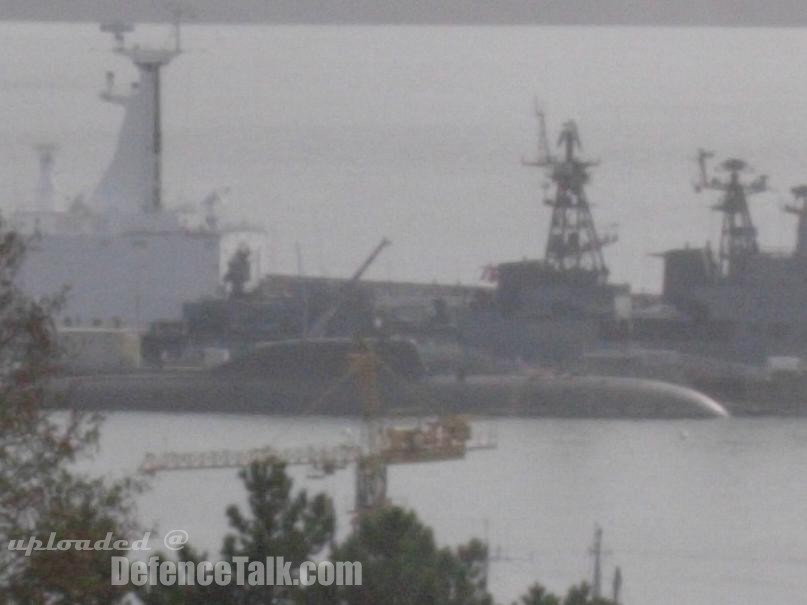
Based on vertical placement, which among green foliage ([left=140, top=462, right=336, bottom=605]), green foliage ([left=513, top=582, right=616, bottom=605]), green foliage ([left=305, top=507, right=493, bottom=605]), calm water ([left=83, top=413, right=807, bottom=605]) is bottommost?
calm water ([left=83, top=413, right=807, bottom=605])

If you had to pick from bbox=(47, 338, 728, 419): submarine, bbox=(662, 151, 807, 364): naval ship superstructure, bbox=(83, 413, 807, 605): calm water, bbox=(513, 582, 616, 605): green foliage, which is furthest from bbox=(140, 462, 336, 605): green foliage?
bbox=(662, 151, 807, 364): naval ship superstructure

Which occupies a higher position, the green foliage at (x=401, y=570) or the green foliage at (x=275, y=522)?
the green foliage at (x=275, y=522)

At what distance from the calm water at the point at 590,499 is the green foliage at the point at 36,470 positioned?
475cm

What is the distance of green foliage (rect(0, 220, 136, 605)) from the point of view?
9.57ft

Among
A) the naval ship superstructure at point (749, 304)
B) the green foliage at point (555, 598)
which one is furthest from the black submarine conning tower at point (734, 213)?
the green foliage at point (555, 598)

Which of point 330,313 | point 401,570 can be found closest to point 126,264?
point 330,313

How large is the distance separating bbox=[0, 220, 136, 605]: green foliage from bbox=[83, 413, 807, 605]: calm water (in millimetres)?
4746

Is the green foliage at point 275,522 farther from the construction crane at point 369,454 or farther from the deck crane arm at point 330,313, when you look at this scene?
the deck crane arm at point 330,313

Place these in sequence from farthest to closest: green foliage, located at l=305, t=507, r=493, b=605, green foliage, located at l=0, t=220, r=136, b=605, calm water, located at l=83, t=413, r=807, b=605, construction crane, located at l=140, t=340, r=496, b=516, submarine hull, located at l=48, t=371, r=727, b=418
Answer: submarine hull, located at l=48, t=371, r=727, b=418 → construction crane, located at l=140, t=340, r=496, b=516 → calm water, located at l=83, t=413, r=807, b=605 → green foliage, located at l=305, t=507, r=493, b=605 → green foliage, located at l=0, t=220, r=136, b=605

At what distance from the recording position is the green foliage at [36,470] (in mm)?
2916

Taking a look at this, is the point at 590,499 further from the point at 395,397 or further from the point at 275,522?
the point at 275,522

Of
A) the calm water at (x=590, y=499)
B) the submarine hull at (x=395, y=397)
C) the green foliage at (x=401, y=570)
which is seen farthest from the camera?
the submarine hull at (x=395, y=397)

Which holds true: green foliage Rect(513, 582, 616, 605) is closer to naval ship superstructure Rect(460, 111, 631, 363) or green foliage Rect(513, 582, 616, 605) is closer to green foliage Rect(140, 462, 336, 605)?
green foliage Rect(140, 462, 336, 605)

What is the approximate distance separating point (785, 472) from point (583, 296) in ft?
32.4
